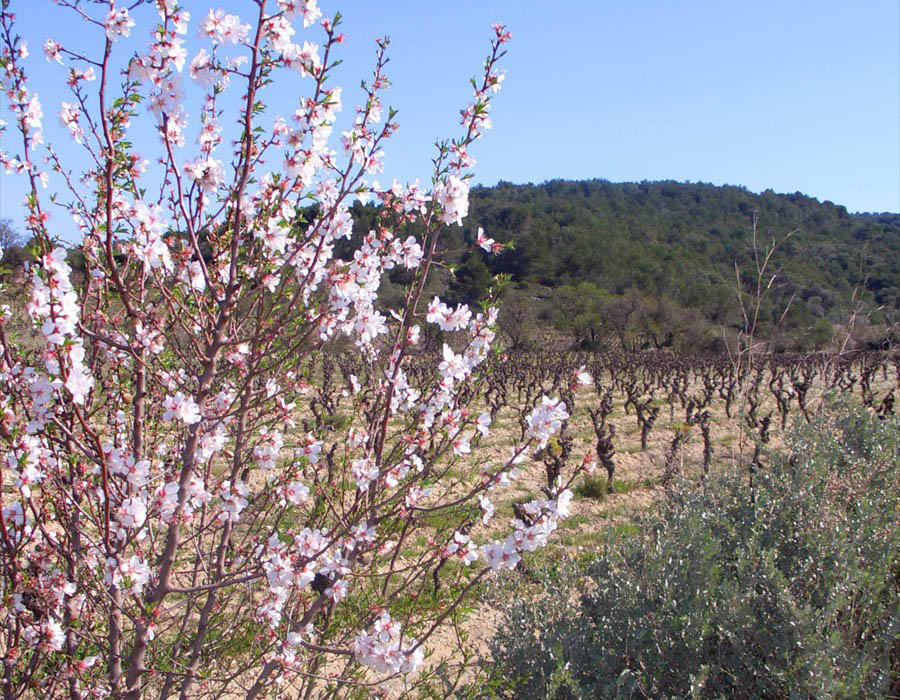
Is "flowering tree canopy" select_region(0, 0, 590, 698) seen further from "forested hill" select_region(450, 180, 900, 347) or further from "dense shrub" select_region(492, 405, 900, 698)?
"forested hill" select_region(450, 180, 900, 347)

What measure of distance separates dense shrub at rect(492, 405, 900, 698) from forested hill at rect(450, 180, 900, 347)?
22.2 meters

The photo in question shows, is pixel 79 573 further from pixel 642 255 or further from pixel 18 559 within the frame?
pixel 642 255

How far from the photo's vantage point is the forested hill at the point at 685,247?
3856 centimetres

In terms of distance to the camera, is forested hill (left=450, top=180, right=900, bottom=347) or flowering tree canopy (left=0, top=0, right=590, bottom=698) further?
forested hill (left=450, top=180, right=900, bottom=347)

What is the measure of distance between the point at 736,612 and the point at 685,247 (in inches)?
2650

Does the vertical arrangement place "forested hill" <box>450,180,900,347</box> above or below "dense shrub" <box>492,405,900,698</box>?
above

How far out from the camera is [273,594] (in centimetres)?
210

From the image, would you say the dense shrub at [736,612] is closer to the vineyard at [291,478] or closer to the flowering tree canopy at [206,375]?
the vineyard at [291,478]

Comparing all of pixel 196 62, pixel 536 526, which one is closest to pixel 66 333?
pixel 196 62

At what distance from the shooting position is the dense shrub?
2459 mm

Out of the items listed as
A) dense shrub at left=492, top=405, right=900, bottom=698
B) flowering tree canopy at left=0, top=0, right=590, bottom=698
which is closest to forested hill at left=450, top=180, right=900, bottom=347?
dense shrub at left=492, top=405, right=900, bottom=698

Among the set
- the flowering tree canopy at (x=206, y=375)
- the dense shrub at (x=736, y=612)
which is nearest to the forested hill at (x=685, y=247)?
the dense shrub at (x=736, y=612)

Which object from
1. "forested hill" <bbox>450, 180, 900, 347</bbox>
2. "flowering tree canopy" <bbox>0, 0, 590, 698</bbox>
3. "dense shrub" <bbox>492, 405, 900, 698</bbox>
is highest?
"forested hill" <bbox>450, 180, 900, 347</bbox>

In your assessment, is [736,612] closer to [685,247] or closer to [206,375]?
[206,375]
